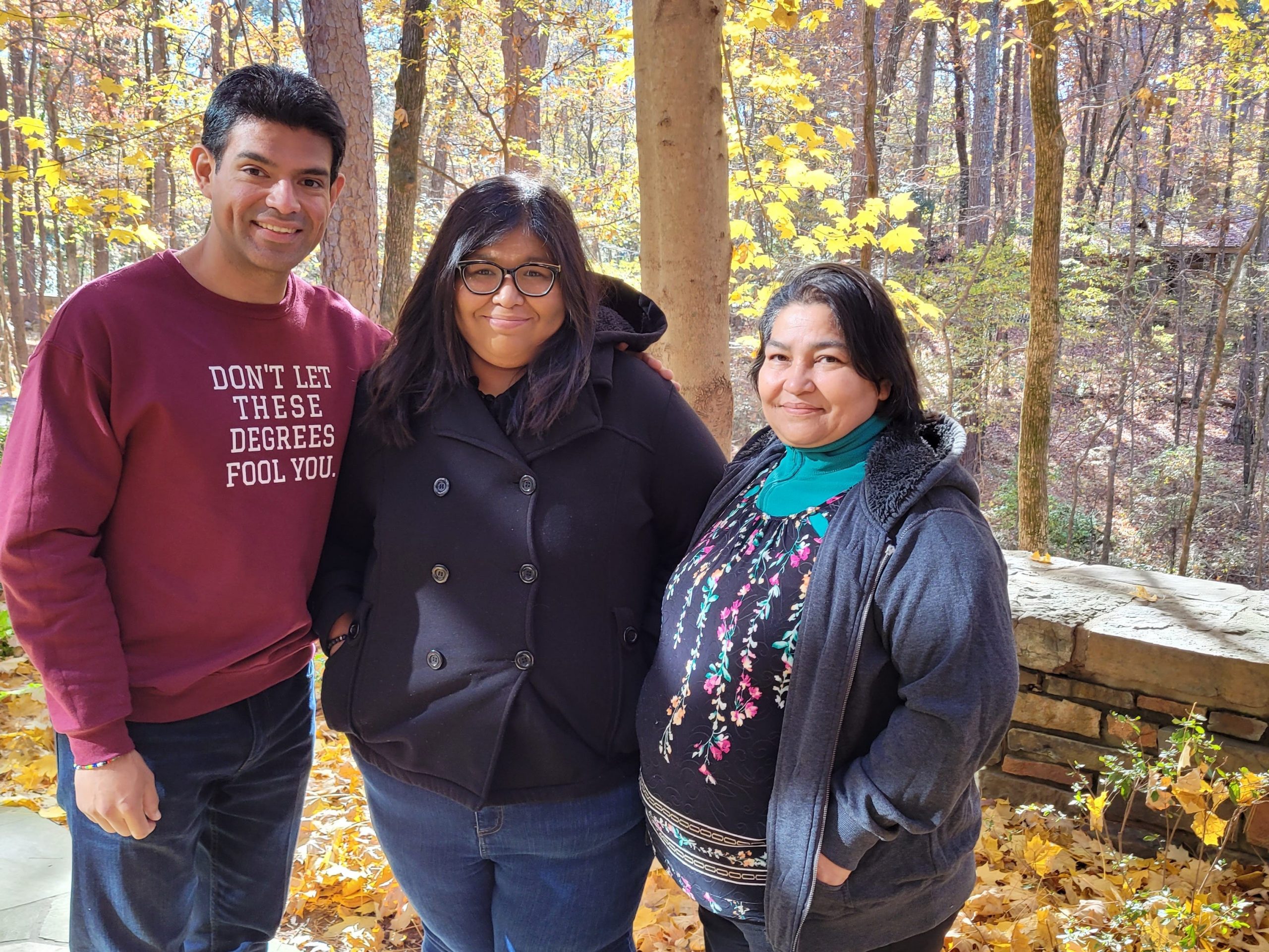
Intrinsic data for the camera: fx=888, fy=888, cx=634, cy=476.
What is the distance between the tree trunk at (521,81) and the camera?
727 cm

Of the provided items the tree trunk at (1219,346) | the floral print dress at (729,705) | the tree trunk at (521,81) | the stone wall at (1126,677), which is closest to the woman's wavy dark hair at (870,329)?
the floral print dress at (729,705)

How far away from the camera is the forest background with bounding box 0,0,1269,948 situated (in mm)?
3127

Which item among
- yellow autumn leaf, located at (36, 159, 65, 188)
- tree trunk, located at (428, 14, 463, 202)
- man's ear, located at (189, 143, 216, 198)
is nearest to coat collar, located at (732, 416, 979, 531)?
man's ear, located at (189, 143, 216, 198)

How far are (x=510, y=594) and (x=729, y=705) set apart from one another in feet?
1.61

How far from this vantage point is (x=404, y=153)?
17.0ft

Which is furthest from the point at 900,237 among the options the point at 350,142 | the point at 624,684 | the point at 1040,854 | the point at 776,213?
the point at 624,684

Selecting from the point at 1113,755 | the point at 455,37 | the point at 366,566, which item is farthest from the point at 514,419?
the point at 455,37

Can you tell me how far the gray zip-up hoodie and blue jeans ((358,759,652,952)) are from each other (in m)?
0.41

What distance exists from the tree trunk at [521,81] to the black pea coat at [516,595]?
503 cm

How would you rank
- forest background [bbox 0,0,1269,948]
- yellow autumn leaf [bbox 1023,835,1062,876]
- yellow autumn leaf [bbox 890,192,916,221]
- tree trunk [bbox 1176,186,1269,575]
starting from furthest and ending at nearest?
tree trunk [bbox 1176,186,1269,575], yellow autumn leaf [bbox 890,192,916,221], forest background [bbox 0,0,1269,948], yellow autumn leaf [bbox 1023,835,1062,876]

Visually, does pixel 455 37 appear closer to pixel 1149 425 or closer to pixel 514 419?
pixel 514 419

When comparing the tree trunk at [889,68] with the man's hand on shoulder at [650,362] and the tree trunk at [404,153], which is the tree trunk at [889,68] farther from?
the man's hand on shoulder at [650,362]

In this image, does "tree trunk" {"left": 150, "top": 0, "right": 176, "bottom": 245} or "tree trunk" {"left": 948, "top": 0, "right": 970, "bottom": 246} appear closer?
"tree trunk" {"left": 150, "top": 0, "right": 176, "bottom": 245}

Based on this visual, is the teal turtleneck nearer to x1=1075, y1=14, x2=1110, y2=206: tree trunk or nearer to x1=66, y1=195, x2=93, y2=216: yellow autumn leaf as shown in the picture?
x1=66, y1=195, x2=93, y2=216: yellow autumn leaf
